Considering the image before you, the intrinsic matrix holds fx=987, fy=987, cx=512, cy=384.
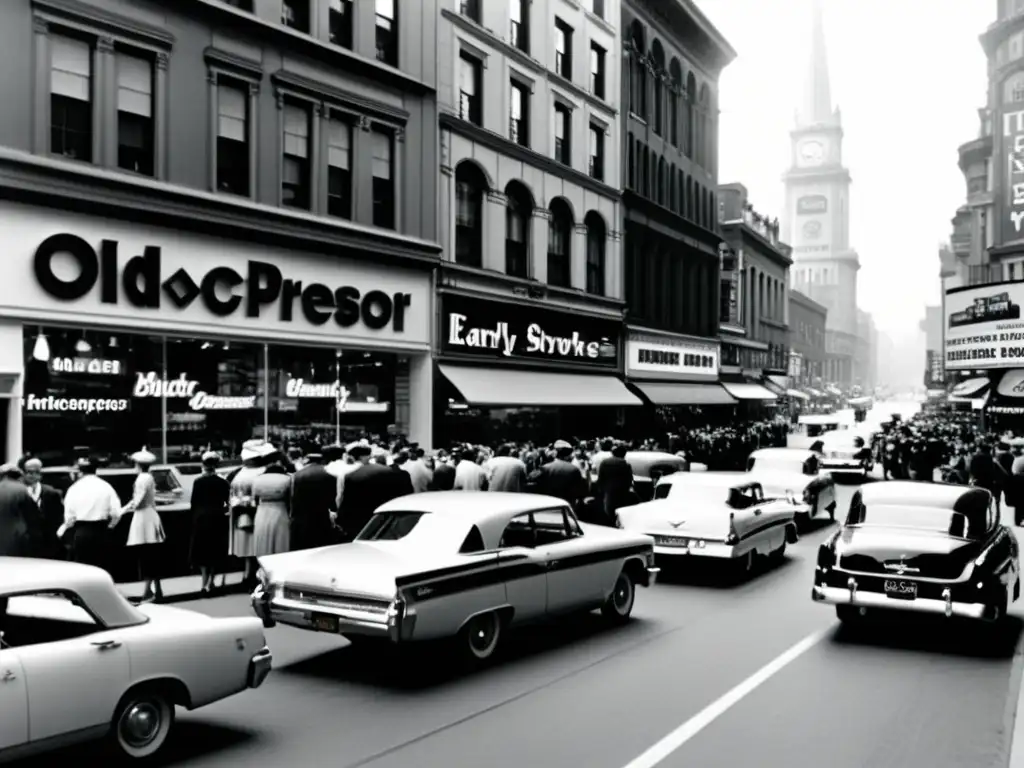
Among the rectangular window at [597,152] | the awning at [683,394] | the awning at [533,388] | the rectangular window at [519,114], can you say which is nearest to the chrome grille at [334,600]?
the awning at [533,388]

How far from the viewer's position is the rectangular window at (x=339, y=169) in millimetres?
22922

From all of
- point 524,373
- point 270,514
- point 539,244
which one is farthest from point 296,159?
point 270,514

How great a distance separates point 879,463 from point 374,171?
2819cm

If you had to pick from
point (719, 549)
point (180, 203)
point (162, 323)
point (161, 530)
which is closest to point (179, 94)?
point (180, 203)

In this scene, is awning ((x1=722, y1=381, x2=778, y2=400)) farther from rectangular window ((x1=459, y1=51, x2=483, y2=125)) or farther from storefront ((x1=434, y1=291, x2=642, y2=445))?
rectangular window ((x1=459, y1=51, x2=483, y2=125))

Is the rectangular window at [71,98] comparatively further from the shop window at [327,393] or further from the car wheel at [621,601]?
the car wheel at [621,601]

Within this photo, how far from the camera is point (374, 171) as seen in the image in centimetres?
2406

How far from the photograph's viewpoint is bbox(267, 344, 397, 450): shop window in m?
21.5

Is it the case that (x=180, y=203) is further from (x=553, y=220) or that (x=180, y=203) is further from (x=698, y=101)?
(x=698, y=101)

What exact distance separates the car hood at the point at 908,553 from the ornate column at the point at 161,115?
564 inches

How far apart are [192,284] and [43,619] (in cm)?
1405

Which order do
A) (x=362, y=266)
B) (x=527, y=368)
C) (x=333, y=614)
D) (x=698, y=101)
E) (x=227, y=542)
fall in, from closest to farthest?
1. (x=333, y=614)
2. (x=227, y=542)
3. (x=362, y=266)
4. (x=527, y=368)
5. (x=698, y=101)

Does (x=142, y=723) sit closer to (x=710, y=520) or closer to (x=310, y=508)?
(x=310, y=508)

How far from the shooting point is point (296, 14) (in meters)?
22.1
